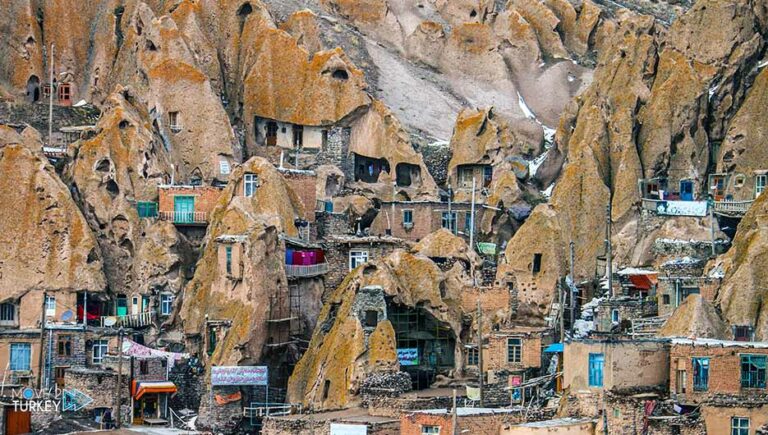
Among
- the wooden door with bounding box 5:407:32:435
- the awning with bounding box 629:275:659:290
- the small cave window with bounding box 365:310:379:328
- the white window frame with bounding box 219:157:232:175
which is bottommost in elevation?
the wooden door with bounding box 5:407:32:435

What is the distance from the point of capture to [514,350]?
4648 inches

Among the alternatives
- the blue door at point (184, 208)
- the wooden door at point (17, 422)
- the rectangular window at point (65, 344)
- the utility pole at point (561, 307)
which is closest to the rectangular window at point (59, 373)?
the rectangular window at point (65, 344)

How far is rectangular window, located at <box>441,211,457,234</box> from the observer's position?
460 ft

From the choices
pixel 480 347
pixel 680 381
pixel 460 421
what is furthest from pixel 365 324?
pixel 680 381

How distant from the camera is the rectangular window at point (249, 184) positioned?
131875mm

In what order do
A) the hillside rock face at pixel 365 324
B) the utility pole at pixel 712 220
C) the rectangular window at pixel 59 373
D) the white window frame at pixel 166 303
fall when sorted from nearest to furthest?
the hillside rock face at pixel 365 324
the utility pole at pixel 712 220
the rectangular window at pixel 59 373
the white window frame at pixel 166 303

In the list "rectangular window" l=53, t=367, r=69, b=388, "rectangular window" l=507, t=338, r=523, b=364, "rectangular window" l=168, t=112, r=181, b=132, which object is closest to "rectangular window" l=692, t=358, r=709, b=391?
"rectangular window" l=507, t=338, r=523, b=364

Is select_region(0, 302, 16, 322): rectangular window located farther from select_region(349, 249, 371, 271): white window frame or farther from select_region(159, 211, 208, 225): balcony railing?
select_region(349, 249, 371, 271): white window frame

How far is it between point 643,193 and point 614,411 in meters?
34.7

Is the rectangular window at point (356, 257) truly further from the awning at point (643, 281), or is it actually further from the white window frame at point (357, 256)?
the awning at point (643, 281)

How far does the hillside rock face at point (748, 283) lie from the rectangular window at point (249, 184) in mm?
26533

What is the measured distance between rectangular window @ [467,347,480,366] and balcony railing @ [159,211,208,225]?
1871cm

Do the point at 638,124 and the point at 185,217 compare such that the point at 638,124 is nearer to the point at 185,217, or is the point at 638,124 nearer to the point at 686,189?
the point at 686,189

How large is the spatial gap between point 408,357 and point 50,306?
1969cm
